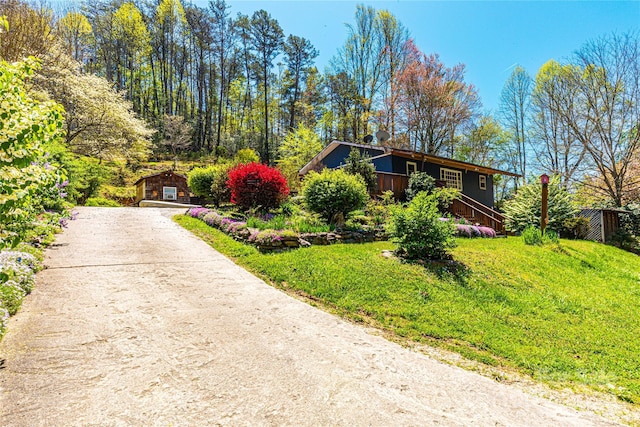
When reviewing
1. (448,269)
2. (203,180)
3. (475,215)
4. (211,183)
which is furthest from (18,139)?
(475,215)

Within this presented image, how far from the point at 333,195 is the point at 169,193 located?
19.8m

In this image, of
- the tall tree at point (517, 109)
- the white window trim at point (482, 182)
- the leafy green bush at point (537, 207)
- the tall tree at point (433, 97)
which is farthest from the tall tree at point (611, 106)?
the tall tree at point (517, 109)

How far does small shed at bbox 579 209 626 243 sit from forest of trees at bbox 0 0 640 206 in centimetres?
303

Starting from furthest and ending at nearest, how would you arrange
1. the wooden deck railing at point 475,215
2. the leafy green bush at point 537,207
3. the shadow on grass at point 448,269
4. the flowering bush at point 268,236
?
the wooden deck railing at point 475,215 → the leafy green bush at point 537,207 → the flowering bush at point 268,236 → the shadow on grass at point 448,269

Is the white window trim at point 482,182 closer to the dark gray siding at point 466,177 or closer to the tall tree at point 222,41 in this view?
the dark gray siding at point 466,177

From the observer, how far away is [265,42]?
33219 mm

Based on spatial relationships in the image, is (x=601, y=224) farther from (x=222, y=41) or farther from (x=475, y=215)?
(x=222, y=41)

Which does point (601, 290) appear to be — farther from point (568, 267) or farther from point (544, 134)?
point (544, 134)

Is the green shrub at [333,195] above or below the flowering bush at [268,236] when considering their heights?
above

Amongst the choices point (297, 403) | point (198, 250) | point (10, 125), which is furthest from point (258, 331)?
point (198, 250)

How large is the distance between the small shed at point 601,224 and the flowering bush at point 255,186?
15236 millimetres

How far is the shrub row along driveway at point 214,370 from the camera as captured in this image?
6.89 ft

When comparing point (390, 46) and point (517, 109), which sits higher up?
point (390, 46)

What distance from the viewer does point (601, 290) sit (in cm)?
664
